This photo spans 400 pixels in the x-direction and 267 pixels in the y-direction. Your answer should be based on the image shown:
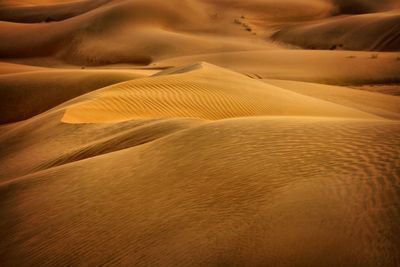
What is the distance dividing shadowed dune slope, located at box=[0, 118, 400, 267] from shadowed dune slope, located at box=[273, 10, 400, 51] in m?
15.7

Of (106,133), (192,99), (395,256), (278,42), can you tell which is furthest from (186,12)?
(395,256)

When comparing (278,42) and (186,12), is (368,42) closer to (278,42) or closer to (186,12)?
(278,42)

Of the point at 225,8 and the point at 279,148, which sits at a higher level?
the point at 225,8

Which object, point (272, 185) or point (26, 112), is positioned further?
point (26, 112)

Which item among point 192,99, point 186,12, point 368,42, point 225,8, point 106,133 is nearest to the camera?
point 106,133

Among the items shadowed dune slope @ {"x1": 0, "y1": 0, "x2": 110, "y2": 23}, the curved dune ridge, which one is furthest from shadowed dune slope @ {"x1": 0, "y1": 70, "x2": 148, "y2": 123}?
shadowed dune slope @ {"x1": 0, "y1": 0, "x2": 110, "y2": 23}

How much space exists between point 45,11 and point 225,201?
94.6 ft

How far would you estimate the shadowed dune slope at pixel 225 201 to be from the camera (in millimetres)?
2051

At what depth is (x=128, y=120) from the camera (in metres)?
5.17

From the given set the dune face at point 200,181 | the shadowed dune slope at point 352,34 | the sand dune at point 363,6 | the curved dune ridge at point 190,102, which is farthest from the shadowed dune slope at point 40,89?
the sand dune at point 363,6

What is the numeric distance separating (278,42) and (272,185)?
61.2 ft

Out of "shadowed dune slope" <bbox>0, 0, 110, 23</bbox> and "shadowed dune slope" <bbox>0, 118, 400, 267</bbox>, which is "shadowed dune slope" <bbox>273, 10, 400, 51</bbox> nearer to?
"shadowed dune slope" <bbox>0, 0, 110, 23</bbox>

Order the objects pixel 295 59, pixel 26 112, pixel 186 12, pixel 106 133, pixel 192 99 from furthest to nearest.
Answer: pixel 186 12
pixel 295 59
pixel 26 112
pixel 192 99
pixel 106 133

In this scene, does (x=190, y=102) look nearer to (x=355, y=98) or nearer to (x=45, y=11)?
(x=355, y=98)
